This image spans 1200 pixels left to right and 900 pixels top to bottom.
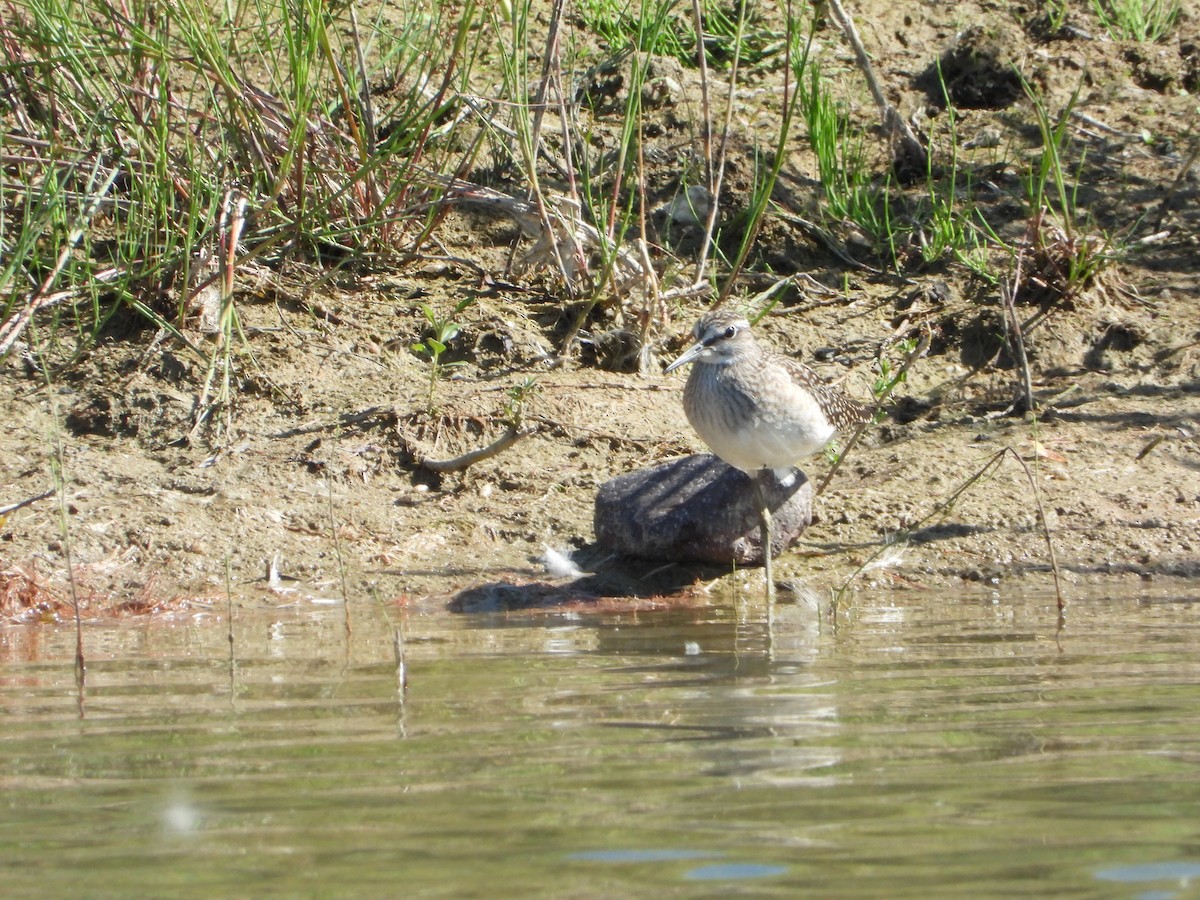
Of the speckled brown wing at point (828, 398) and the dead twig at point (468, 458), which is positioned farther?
the dead twig at point (468, 458)

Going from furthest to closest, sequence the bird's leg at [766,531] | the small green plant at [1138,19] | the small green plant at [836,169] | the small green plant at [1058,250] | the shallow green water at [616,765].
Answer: the small green plant at [1138,19]
the small green plant at [836,169]
the small green plant at [1058,250]
the bird's leg at [766,531]
the shallow green water at [616,765]

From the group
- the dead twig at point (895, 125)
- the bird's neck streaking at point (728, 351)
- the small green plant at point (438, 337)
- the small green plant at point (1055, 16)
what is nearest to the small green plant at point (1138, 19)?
the small green plant at point (1055, 16)

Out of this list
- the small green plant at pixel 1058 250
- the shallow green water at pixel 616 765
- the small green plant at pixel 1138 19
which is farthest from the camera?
the small green plant at pixel 1138 19

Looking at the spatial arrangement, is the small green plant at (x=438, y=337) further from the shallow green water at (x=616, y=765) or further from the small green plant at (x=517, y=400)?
the shallow green water at (x=616, y=765)

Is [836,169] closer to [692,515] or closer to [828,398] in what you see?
[828,398]

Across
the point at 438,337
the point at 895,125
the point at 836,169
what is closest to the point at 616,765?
the point at 438,337

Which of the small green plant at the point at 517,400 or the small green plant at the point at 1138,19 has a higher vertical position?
the small green plant at the point at 1138,19

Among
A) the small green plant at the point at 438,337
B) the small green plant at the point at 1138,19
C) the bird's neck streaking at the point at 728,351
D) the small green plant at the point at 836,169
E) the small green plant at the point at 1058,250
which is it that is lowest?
the bird's neck streaking at the point at 728,351

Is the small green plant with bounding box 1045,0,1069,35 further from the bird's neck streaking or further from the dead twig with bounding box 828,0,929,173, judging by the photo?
the bird's neck streaking

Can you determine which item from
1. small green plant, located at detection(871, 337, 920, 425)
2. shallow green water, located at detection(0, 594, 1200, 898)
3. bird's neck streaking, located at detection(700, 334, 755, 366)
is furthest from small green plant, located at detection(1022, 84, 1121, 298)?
shallow green water, located at detection(0, 594, 1200, 898)

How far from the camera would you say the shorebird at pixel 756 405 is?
6406 millimetres

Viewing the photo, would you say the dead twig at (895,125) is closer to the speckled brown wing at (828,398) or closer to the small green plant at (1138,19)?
the small green plant at (1138,19)

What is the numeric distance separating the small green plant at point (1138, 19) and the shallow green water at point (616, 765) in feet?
18.4

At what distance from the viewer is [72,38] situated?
23.0ft
